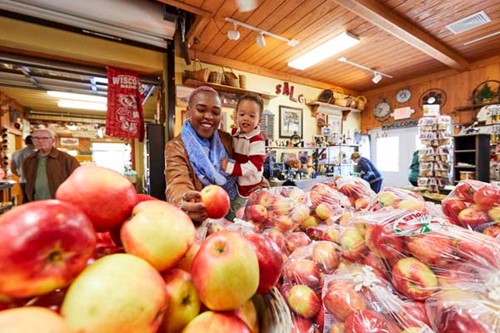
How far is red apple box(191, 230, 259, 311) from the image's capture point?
396 millimetres

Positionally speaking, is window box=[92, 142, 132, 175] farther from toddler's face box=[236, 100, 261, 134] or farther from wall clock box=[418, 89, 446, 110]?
wall clock box=[418, 89, 446, 110]

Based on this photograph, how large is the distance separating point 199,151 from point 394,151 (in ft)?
18.6

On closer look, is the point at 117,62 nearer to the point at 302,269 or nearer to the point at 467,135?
the point at 302,269

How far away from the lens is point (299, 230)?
104cm

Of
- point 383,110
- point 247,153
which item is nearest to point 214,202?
point 247,153

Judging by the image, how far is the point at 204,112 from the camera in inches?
58.9

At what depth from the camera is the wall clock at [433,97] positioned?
4.93 meters

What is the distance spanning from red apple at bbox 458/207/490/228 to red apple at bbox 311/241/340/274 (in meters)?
0.44

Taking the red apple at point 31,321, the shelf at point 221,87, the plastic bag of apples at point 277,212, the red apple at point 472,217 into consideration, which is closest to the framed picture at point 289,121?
the shelf at point 221,87

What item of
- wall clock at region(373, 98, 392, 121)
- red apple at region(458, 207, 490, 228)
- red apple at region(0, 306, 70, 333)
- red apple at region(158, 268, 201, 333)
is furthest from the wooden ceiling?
red apple at region(0, 306, 70, 333)

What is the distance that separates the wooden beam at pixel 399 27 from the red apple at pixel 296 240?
89.0 inches

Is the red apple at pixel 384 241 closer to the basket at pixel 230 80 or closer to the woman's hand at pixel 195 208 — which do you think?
the woman's hand at pixel 195 208

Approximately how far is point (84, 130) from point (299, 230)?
9.51 meters

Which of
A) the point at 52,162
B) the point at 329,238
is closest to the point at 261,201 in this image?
the point at 329,238
